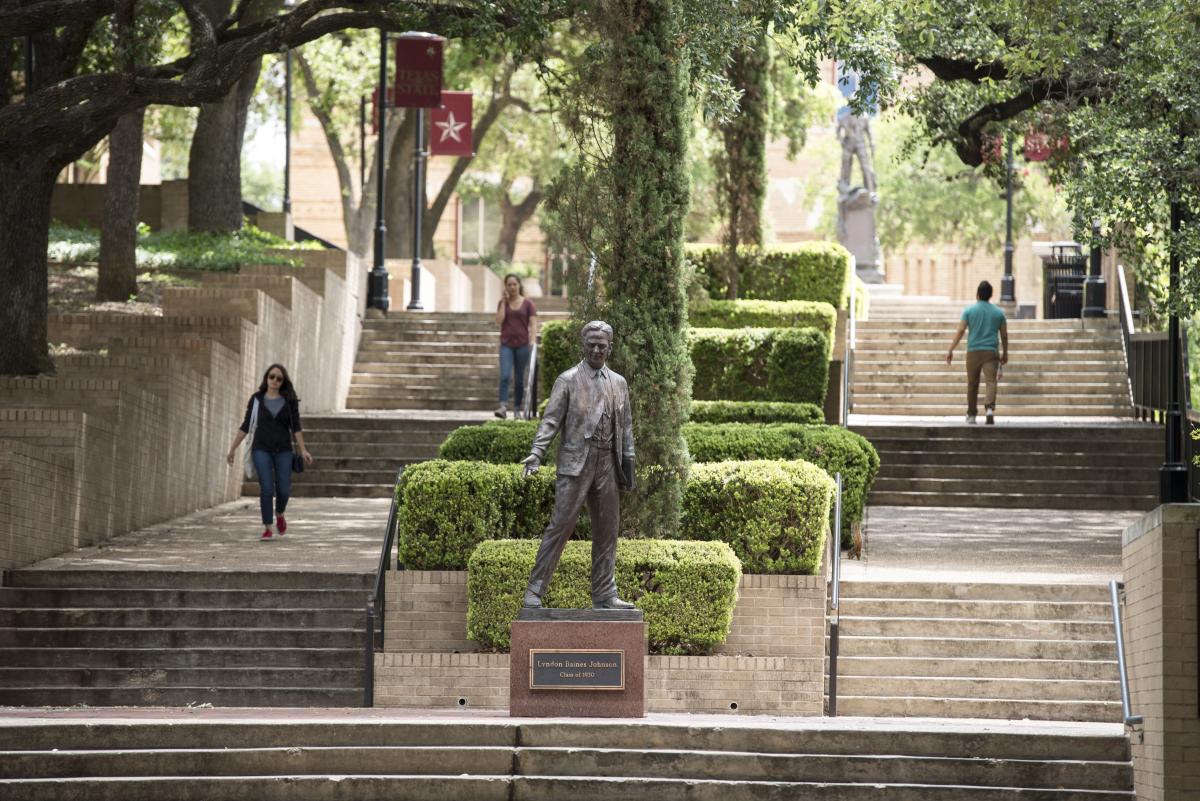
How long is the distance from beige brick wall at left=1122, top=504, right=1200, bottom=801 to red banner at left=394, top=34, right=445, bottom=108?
21608 millimetres

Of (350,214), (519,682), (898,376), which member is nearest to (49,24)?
(519,682)

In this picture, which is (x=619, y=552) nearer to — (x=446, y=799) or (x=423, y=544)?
(x=423, y=544)

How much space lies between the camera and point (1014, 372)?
91.8 ft

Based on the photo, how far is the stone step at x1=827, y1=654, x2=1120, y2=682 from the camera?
14000mm

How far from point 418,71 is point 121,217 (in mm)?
6449

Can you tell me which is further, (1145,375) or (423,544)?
(1145,375)

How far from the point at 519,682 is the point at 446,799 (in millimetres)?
1309

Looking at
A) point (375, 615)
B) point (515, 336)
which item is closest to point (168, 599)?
point (375, 615)

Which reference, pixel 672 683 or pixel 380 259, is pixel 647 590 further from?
pixel 380 259

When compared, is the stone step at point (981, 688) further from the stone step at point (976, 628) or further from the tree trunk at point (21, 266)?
the tree trunk at point (21, 266)

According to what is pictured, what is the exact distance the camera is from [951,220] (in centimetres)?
5856

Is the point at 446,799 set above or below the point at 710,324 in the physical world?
below

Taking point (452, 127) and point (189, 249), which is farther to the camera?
point (452, 127)

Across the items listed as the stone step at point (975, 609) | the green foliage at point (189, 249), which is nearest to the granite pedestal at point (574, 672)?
the stone step at point (975, 609)
